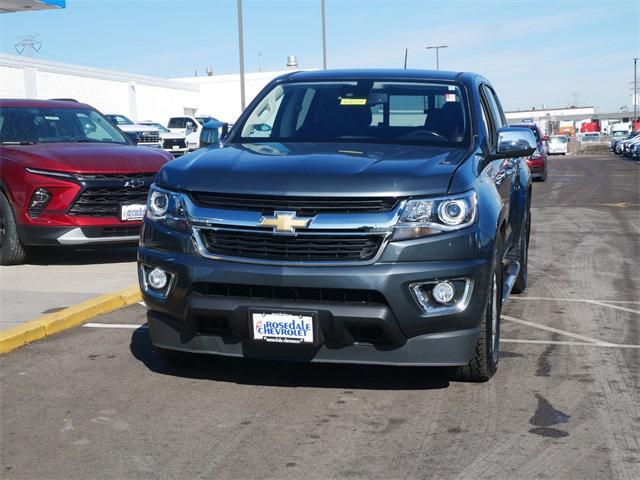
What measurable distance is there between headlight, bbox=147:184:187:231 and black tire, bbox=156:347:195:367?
2.70ft

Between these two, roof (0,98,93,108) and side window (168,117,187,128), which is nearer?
roof (0,98,93,108)

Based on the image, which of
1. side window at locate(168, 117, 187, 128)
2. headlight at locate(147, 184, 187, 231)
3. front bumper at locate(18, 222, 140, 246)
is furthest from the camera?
side window at locate(168, 117, 187, 128)

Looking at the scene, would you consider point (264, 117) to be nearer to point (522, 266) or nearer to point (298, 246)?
point (298, 246)

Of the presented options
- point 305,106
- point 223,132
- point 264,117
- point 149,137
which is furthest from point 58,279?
point 149,137

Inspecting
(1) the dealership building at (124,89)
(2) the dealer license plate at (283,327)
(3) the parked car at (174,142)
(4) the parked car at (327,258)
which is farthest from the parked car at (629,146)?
(2) the dealer license plate at (283,327)

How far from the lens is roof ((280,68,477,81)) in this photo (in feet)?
21.5

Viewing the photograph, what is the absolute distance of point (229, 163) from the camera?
5.12 m

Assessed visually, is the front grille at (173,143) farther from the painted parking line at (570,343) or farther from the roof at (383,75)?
the painted parking line at (570,343)

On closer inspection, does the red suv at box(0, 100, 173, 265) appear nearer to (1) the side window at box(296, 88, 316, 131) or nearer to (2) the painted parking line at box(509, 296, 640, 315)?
(1) the side window at box(296, 88, 316, 131)

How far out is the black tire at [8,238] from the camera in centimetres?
940

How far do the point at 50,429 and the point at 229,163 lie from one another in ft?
5.60

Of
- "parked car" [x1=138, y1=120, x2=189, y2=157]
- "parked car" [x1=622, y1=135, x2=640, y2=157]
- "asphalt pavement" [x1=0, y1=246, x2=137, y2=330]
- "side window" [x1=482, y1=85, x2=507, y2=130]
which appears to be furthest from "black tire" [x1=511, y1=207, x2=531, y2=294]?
"parked car" [x1=622, y1=135, x2=640, y2=157]

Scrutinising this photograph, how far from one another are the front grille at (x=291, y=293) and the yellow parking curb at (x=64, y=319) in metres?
1.90

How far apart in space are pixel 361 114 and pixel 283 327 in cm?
207
